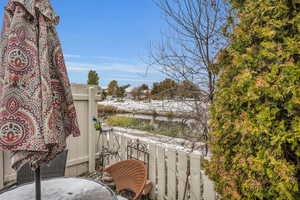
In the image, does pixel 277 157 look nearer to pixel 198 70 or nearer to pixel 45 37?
pixel 45 37

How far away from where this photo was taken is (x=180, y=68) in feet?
10.1

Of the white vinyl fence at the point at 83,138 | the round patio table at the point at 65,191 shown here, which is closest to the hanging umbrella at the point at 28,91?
the round patio table at the point at 65,191

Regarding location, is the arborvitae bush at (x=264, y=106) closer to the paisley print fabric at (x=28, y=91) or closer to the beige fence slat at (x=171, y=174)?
the beige fence slat at (x=171, y=174)

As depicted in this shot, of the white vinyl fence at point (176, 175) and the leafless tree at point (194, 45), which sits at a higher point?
the leafless tree at point (194, 45)

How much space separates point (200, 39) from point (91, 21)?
403cm

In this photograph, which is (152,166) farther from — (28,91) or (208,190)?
(28,91)

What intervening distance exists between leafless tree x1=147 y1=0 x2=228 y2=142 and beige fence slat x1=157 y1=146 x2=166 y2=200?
0.68 metres

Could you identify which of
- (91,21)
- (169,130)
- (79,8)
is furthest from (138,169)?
(91,21)

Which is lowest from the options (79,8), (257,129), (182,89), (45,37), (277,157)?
(277,157)

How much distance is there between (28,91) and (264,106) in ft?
4.81

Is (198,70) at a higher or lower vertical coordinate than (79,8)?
lower

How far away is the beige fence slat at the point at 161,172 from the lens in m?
2.77

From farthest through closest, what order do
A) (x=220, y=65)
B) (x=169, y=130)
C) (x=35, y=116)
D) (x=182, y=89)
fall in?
(x=169, y=130)
(x=182, y=89)
(x=220, y=65)
(x=35, y=116)

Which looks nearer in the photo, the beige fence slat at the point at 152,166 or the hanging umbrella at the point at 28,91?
the hanging umbrella at the point at 28,91
